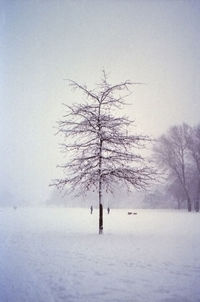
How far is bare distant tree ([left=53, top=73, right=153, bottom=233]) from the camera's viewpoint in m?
17.4

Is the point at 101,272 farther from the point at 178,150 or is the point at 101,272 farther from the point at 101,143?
the point at 178,150

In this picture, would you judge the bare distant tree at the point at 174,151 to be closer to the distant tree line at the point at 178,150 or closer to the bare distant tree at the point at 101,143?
the distant tree line at the point at 178,150

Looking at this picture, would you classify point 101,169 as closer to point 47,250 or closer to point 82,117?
point 82,117

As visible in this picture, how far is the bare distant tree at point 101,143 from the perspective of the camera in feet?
57.0

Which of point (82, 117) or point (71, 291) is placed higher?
point (82, 117)

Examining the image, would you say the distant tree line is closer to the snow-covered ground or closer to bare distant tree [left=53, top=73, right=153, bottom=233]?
bare distant tree [left=53, top=73, right=153, bottom=233]

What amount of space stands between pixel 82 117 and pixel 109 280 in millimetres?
11901

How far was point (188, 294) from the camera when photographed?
659cm

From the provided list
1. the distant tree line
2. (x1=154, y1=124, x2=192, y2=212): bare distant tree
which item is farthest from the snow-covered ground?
(x1=154, y1=124, x2=192, y2=212): bare distant tree

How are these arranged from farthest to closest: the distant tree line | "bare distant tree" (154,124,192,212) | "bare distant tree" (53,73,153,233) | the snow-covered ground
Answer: "bare distant tree" (154,124,192,212)
the distant tree line
"bare distant tree" (53,73,153,233)
the snow-covered ground

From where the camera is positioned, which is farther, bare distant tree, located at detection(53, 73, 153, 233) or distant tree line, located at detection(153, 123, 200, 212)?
distant tree line, located at detection(153, 123, 200, 212)

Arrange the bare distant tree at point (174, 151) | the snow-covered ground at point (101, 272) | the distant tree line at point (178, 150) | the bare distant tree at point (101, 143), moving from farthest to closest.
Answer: the bare distant tree at point (174, 151), the distant tree line at point (178, 150), the bare distant tree at point (101, 143), the snow-covered ground at point (101, 272)

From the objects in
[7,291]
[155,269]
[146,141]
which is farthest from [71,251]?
[146,141]

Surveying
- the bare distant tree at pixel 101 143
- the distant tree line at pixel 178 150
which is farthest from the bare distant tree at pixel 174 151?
the bare distant tree at pixel 101 143
